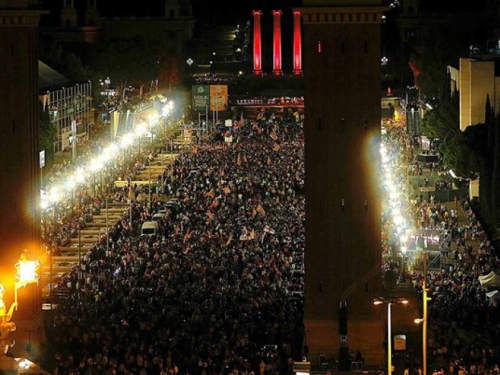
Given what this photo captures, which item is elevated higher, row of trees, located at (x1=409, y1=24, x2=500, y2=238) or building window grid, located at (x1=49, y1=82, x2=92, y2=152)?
building window grid, located at (x1=49, y1=82, x2=92, y2=152)

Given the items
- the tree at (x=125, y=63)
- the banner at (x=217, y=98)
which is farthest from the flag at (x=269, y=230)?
the tree at (x=125, y=63)

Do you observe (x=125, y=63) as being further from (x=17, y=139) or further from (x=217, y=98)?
(x=17, y=139)

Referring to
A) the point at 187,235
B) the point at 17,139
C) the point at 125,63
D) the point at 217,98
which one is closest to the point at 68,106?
the point at 217,98

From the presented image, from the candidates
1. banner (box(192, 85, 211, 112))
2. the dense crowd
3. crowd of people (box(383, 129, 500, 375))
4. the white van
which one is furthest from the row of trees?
banner (box(192, 85, 211, 112))

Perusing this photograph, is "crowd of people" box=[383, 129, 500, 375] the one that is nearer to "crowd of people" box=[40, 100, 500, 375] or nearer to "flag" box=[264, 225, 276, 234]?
→ "crowd of people" box=[40, 100, 500, 375]

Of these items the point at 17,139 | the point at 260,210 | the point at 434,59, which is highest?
the point at 434,59

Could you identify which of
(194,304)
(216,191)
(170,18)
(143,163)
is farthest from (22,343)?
(170,18)
